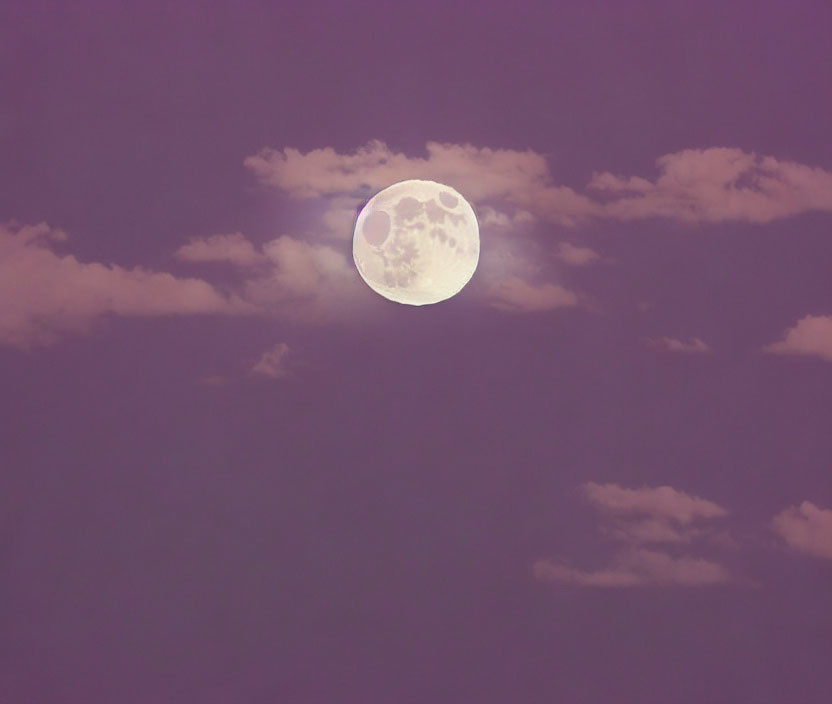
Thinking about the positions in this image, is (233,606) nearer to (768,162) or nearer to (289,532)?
(289,532)

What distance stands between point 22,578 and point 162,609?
536 mm

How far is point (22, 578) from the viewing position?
388cm

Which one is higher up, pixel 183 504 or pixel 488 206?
pixel 488 206

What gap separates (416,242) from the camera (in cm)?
389

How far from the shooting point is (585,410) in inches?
159

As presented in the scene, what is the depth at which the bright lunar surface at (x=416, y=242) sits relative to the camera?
3893 mm

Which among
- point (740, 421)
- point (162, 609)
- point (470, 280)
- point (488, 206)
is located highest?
point (488, 206)

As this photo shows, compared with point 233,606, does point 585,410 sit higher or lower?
higher

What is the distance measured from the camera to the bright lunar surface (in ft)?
12.8

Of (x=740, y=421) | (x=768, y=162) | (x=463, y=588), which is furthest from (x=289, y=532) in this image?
(x=768, y=162)

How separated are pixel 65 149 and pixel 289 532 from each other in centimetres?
172

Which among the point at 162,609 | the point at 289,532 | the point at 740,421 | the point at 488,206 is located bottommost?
the point at 162,609

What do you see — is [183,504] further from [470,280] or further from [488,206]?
[488,206]

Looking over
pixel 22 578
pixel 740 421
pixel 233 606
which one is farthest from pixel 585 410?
pixel 22 578
